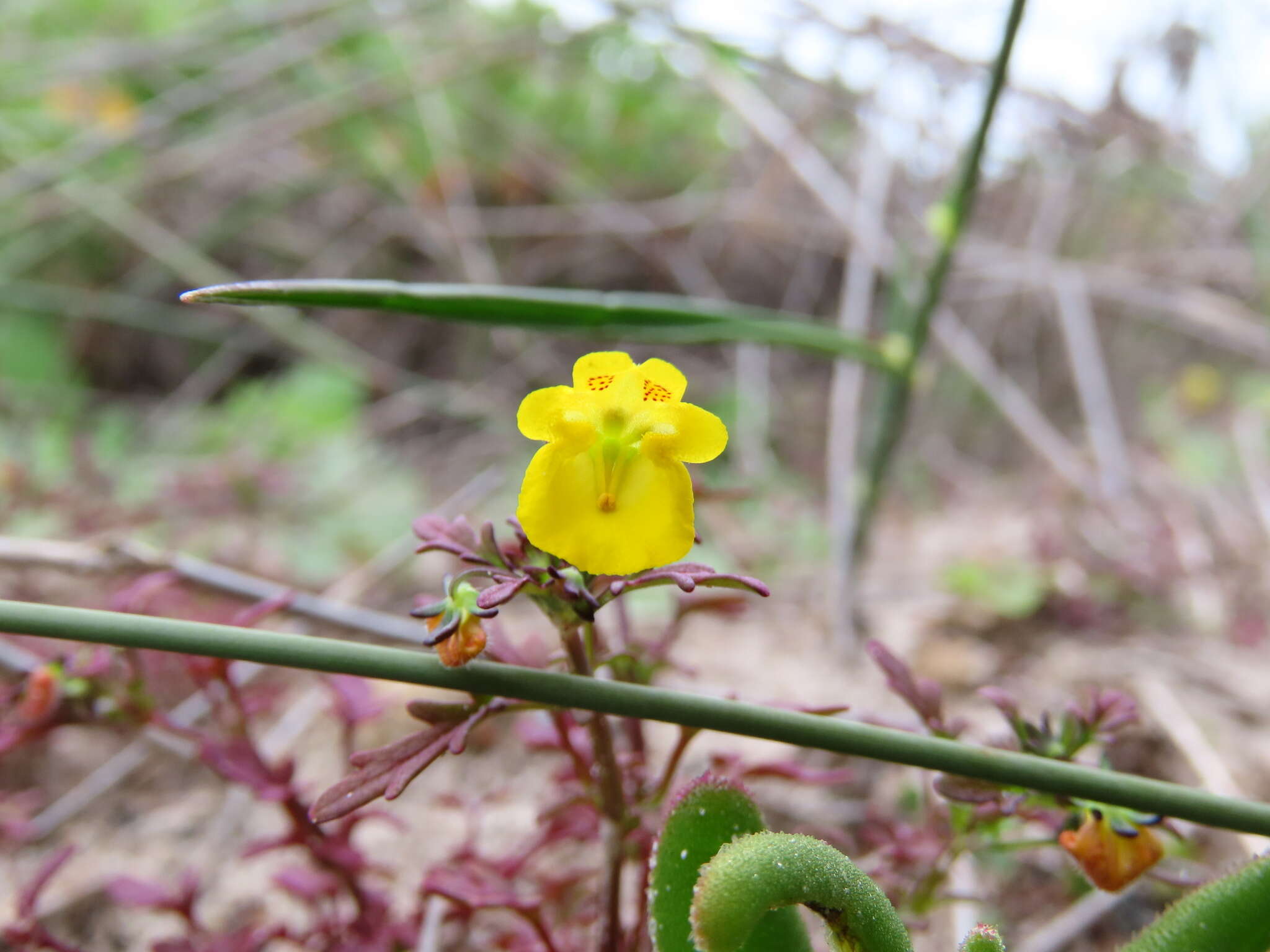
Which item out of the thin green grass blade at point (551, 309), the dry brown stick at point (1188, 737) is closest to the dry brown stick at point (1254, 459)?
the dry brown stick at point (1188, 737)

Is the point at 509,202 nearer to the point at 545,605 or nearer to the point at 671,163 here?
the point at 671,163

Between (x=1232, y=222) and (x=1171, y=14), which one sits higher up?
(x=1171, y=14)

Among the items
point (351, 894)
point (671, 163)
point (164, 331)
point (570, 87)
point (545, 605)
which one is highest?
point (570, 87)

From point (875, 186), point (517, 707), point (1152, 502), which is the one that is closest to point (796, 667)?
point (517, 707)

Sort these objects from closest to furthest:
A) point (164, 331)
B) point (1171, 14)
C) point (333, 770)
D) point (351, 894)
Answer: point (351, 894)
point (333, 770)
point (1171, 14)
point (164, 331)

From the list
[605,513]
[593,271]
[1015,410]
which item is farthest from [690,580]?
[593,271]

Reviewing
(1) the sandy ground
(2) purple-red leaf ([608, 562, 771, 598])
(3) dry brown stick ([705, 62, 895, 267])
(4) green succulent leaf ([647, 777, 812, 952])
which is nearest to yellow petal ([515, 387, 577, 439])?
(2) purple-red leaf ([608, 562, 771, 598])

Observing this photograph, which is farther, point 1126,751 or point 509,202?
point 509,202
